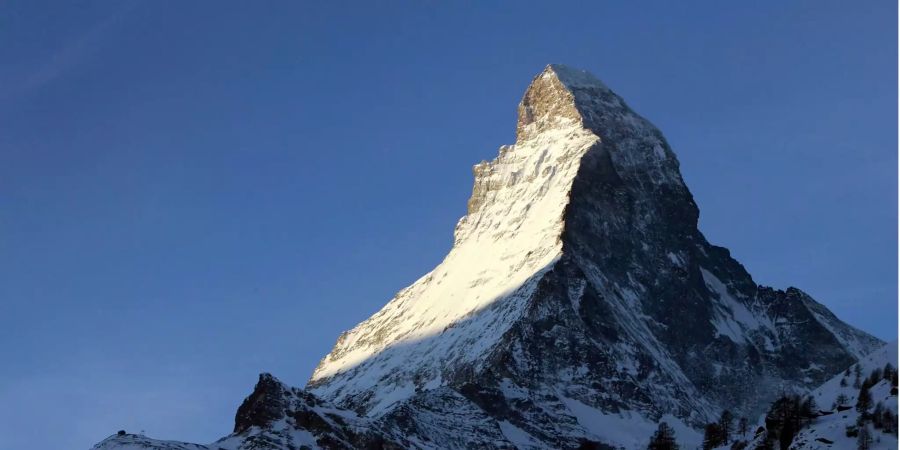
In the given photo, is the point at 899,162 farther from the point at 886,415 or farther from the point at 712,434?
the point at 712,434

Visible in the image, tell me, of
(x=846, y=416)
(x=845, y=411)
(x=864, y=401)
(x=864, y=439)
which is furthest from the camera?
(x=845, y=411)

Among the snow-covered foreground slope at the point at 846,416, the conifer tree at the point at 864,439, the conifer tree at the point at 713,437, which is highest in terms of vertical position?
the conifer tree at the point at 713,437

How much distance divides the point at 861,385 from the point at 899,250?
44.6 metres

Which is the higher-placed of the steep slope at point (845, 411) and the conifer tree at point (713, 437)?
the conifer tree at point (713, 437)

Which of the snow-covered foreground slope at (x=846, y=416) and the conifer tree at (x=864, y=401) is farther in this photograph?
the conifer tree at (x=864, y=401)

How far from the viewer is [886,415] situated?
398 feet

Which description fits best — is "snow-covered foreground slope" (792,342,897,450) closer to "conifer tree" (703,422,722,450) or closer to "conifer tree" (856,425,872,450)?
"conifer tree" (856,425,872,450)

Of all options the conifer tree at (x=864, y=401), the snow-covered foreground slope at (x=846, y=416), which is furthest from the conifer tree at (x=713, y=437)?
the conifer tree at (x=864, y=401)

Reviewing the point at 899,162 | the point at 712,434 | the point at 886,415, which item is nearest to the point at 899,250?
the point at 899,162

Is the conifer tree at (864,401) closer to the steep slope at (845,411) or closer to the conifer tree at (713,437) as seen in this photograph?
the steep slope at (845,411)

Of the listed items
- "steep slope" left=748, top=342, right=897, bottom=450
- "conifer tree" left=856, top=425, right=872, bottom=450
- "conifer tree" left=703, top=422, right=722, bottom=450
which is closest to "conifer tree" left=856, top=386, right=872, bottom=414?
"steep slope" left=748, top=342, right=897, bottom=450

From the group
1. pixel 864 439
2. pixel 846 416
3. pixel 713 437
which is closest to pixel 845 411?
pixel 846 416

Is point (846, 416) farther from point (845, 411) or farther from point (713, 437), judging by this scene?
point (713, 437)

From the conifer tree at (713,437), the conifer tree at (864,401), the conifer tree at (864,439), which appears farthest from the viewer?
the conifer tree at (713,437)
